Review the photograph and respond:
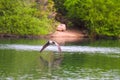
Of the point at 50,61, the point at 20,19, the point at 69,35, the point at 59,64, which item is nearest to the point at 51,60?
the point at 50,61

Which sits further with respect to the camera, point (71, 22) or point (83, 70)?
point (71, 22)

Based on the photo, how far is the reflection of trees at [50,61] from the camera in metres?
41.0

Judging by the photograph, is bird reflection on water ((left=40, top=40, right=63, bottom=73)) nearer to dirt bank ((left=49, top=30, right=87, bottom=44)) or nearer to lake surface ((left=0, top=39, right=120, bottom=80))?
lake surface ((left=0, top=39, right=120, bottom=80))

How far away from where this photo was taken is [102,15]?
84562 mm

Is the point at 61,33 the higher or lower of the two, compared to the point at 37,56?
lower

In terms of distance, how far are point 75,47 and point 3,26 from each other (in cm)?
1972

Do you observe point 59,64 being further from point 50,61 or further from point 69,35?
point 69,35

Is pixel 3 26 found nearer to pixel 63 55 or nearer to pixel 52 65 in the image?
pixel 63 55

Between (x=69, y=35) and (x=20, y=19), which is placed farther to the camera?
(x=69, y=35)

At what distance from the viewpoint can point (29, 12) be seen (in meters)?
80.1

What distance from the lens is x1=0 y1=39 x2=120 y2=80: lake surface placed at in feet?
116

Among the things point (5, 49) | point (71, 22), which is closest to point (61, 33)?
point (71, 22)

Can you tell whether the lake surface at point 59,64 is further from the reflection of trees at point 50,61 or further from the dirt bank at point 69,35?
the dirt bank at point 69,35

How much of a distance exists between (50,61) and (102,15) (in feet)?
134
